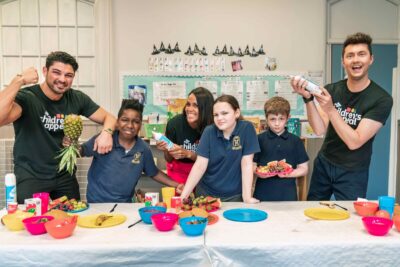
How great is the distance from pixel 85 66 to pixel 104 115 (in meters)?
1.90

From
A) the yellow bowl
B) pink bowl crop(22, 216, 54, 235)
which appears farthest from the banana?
the yellow bowl

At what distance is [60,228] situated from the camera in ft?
5.32

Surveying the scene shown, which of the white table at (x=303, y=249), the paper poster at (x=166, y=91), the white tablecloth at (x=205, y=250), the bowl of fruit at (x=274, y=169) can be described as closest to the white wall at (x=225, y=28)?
the paper poster at (x=166, y=91)

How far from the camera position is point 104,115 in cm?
292

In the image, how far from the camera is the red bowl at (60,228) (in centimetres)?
163

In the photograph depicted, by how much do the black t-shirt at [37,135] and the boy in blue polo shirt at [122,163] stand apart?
11.6 inches

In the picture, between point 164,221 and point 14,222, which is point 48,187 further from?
point 164,221

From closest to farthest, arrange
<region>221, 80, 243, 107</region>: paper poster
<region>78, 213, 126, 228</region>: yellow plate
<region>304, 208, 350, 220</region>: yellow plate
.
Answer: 1. <region>78, 213, 126, 228</region>: yellow plate
2. <region>304, 208, 350, 220</region>: yellow plate
3. <region>221, 80, 243, 107</region>: paper poster

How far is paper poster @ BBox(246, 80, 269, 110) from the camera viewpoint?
4.47m

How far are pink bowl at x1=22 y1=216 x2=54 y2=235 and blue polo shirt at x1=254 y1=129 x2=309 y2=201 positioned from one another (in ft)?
5.29

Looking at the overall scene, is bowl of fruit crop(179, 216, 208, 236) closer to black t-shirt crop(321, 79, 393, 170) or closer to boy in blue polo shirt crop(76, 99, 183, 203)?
boy in blue polo shirt crop(76, 99, 183, 203)

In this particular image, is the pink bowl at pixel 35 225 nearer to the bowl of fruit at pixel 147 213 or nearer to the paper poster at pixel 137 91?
the bowl of fruit at pixel 147 213

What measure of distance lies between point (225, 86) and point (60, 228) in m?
3.20

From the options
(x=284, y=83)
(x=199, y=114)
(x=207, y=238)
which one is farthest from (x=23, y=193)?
(x=284, y=83)
